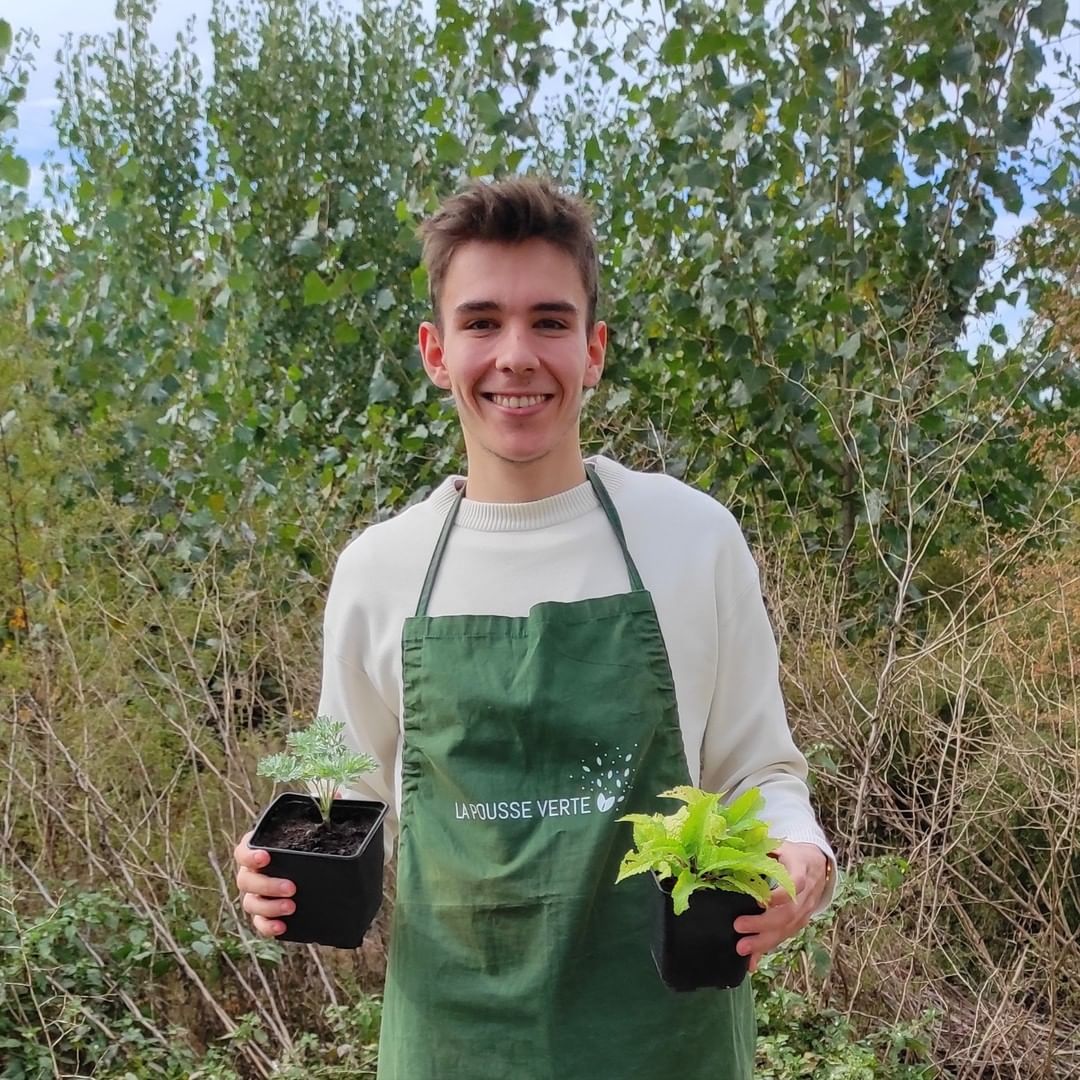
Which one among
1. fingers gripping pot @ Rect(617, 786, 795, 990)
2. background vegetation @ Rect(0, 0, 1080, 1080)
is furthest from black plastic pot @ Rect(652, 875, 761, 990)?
background vegetation @ Rect(0, 0, 1080, 1080)

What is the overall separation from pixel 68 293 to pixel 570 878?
3.53m

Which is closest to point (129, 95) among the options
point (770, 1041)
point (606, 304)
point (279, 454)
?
point (279, 454)

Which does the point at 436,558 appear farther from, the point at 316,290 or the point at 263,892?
the point at 316,290

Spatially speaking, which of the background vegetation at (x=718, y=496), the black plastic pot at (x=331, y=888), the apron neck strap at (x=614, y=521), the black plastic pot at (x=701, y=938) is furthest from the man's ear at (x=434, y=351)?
the background vegetation at (x=718, y=496)

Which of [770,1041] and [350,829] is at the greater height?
[350,829]

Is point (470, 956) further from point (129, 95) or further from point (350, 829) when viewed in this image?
point (129, 95)

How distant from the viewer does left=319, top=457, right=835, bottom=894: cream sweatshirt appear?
1.34 metres

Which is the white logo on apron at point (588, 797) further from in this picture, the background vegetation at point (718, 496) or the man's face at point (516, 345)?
the background vegetation at point (718, 496)

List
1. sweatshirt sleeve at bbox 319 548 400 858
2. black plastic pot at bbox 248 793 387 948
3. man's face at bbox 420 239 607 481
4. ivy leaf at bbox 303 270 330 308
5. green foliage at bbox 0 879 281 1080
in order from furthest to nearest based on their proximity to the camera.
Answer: ivy leaf at bbox 303 270 330 308
green foliage at bbox 0 879 281 1080
sweatshirt sleeve at bbox 319 548 400 858
man's face at bbox 420 239 607 481
black plastic pot at bbox 248 793 387 948

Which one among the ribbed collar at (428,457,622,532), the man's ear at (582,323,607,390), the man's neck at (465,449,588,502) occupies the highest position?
the man's ear at (582,323,607,390)

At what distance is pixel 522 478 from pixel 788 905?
619mm

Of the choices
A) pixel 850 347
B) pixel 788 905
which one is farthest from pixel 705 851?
pixel 850 347

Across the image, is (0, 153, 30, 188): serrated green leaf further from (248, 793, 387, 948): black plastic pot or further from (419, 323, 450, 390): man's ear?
(248, 793, 387, 948): black plastic pot

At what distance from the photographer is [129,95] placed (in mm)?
8812
